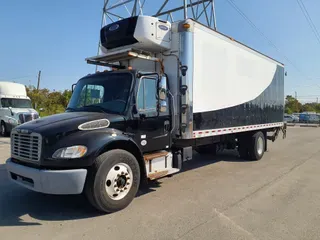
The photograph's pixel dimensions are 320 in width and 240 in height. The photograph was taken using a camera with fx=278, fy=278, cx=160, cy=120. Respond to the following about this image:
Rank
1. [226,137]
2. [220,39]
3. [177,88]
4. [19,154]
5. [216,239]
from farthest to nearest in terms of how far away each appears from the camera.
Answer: [226,137]
[220,39]
[177,88]
[19,154]
[216,239]

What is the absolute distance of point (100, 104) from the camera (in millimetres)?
5328

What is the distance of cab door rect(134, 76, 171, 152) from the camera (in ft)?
17.3

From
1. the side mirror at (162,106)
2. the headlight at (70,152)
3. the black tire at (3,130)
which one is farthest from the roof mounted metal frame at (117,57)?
the black tire at (3,130)

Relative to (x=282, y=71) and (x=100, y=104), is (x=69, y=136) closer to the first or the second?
(x=100, y=104)

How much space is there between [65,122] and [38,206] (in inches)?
65.1

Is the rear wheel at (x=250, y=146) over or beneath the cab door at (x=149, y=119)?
beneath

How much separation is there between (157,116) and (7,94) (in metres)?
15.6

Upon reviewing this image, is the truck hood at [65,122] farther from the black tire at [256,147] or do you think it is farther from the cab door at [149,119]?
the black tire at [256,147]

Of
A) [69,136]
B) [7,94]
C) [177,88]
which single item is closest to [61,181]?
[69,136]

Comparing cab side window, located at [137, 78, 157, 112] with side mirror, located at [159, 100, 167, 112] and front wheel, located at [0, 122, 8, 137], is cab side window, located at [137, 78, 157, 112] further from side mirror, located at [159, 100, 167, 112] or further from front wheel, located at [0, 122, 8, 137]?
front wheel, located at [0, 122, 8, 137]

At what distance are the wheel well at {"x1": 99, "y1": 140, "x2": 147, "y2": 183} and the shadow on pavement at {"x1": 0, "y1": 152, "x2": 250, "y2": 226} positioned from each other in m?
0.63

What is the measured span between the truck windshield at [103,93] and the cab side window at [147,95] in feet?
0.85

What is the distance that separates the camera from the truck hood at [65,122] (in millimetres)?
4332

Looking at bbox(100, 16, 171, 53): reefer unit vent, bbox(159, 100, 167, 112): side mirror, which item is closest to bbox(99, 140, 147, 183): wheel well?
bbox(159, 100, 167, 112): side mirror
